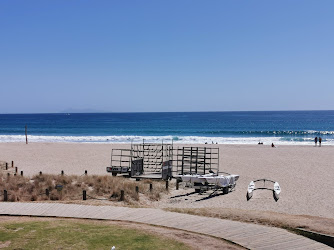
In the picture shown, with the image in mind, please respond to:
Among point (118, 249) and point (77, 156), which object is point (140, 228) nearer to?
point (118, 249)

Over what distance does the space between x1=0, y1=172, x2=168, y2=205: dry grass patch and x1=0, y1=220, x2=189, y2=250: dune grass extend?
4825 mm

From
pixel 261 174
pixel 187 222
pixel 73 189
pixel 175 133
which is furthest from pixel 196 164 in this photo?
pixel 175 133

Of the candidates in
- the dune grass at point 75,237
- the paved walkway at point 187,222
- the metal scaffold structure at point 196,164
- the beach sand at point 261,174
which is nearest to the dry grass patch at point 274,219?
the paved walkway at point 187,222

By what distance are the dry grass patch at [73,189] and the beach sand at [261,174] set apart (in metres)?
1.10

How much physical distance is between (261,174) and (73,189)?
14.3m

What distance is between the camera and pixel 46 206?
13.3 m

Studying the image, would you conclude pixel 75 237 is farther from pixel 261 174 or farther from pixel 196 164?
pixel 261 174

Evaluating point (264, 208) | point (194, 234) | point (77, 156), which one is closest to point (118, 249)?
point (194, 234)

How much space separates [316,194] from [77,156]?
77.3ft

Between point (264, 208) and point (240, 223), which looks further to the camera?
point (264, 208)

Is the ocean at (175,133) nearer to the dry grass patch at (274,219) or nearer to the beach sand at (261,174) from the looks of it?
the beach sand at (261,174)

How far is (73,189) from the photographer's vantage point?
1719 cm

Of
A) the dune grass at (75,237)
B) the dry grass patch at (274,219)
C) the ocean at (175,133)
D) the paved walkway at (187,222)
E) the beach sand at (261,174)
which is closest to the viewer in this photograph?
the dune grass at (75,237)

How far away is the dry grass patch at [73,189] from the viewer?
15.9 meters
